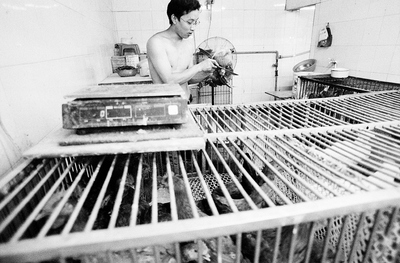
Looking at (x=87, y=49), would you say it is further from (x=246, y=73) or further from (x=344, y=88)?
(x=246, y=73)

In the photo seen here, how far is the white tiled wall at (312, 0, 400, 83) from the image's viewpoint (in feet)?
7.30

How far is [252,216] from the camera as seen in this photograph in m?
0.50

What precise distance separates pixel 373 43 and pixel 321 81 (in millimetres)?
736

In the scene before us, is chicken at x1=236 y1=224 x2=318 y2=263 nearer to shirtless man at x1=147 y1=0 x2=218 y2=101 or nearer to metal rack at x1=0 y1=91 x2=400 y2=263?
metal rack at x1=0 y1=91 x2=400 y2=263

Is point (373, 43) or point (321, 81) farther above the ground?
point (373, 43)

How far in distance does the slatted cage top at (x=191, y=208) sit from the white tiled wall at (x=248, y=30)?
3.47 meters

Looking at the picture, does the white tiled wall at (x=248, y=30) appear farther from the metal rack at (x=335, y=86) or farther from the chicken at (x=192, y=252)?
the chicken at (x=192, y=252)

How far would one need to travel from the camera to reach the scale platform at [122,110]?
0.77m

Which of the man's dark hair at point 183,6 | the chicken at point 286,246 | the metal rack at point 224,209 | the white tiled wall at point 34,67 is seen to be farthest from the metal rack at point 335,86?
the white tiled wall at point 34,67

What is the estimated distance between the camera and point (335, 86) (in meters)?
2.21

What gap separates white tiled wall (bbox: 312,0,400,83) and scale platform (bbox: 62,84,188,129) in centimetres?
254

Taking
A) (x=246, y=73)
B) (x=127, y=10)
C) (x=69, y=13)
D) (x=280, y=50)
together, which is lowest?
(x=246, y=73)

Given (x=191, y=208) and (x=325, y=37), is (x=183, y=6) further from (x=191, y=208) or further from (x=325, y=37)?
(x=325, y=37)

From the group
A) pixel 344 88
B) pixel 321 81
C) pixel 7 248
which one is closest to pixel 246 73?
pixel 321 81
